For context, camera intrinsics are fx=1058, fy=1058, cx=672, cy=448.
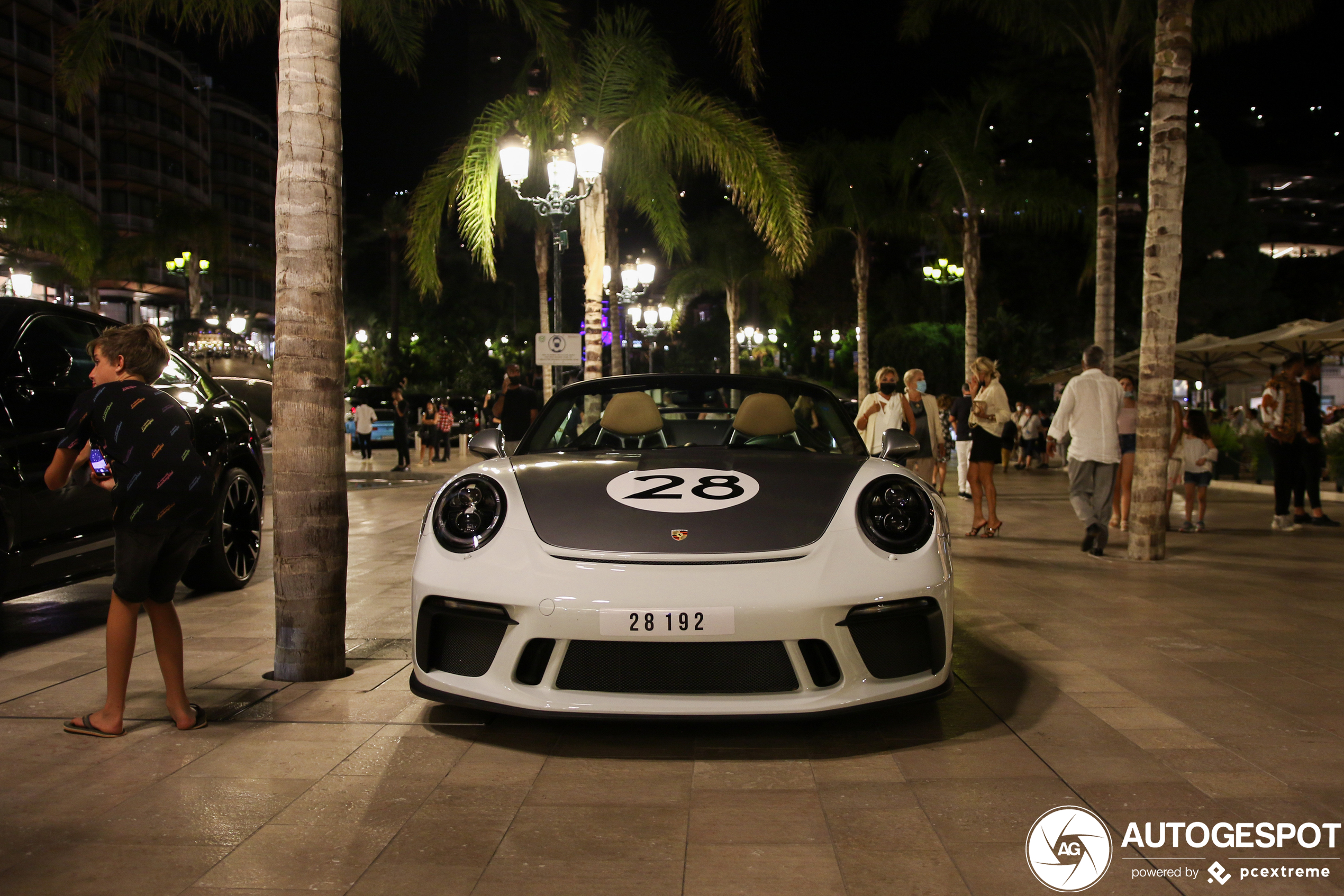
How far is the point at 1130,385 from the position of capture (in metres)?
12.7

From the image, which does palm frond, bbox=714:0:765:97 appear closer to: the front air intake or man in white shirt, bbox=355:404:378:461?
the front air intake

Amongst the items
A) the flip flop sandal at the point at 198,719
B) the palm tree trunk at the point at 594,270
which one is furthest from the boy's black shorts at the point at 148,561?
the palm tree trunk at the point at 594,270

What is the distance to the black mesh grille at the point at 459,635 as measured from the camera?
3475 millimetres

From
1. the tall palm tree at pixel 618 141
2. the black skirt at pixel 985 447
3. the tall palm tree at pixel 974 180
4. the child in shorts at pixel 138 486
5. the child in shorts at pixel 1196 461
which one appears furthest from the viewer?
the tall palm tree at pixel 974 180

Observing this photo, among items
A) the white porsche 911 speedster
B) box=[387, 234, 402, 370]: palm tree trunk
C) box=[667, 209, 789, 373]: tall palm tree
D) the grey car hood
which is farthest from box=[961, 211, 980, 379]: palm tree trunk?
box=[387, 234, 402, 370]: palm tree trunk

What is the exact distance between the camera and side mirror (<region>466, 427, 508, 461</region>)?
181 inches

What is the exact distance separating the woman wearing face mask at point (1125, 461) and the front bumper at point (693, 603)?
7.64 metres

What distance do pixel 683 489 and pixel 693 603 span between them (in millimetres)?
592

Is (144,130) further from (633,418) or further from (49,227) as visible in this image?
(633,418)

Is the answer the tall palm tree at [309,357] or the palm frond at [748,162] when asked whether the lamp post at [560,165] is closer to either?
the palm frond at [748,162]

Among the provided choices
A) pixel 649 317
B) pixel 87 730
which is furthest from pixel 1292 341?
pixel 649 317

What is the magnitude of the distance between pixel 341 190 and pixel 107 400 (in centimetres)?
158

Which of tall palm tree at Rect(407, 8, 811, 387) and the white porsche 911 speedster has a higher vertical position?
tall palm tree at Rect(407, 8, 811, 387)

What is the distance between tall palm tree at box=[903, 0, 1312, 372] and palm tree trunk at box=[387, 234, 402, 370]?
33.8 m
